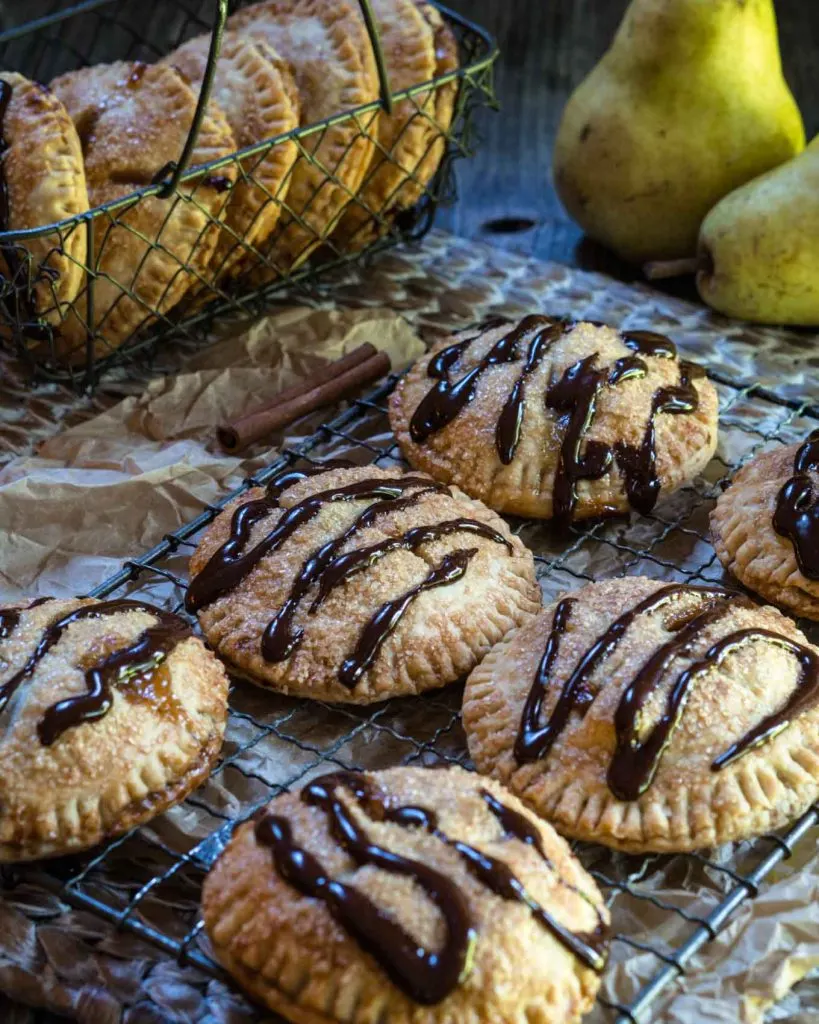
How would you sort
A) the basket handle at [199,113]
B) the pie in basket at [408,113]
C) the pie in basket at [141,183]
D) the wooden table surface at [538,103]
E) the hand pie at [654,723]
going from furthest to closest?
the wooden table surface at [538,103], the pie in basket at [408,113], the pie in basket at [141,183], the basket handle at [199,113], the hand pie at [654,723]

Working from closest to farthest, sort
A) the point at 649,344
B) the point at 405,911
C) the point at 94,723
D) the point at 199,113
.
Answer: the point at 405,911
the point at 94,723
the point at 199,113
the point at 649,344

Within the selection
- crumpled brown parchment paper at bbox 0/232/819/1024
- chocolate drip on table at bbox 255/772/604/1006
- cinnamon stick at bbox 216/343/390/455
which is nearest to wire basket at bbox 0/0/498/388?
crumpled brown parchment paper at bbox 0/232/819/1024

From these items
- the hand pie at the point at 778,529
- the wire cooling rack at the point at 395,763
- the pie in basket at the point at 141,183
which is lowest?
the wire cooling rack at the point at 395,763

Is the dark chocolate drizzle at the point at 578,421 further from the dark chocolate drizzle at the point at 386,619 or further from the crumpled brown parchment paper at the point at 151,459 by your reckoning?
the crumpled brown parchment paper at the point at 151,459

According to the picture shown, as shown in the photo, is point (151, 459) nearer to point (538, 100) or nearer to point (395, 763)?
point (395, 763)

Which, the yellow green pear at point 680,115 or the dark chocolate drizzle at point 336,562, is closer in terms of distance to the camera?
the dark chocolate drizzle at point 336,562

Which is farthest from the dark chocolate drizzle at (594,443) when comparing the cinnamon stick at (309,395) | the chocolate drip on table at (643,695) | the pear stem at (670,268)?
the pear stem at (670,268)

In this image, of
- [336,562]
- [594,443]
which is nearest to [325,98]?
[594,443]

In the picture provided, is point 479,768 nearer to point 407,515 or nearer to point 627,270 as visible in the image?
point 407,515

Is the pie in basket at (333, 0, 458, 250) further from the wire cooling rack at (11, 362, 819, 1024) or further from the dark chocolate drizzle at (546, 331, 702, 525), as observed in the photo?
the dark chocolate drizzle at (546, 331, 702, 525)
